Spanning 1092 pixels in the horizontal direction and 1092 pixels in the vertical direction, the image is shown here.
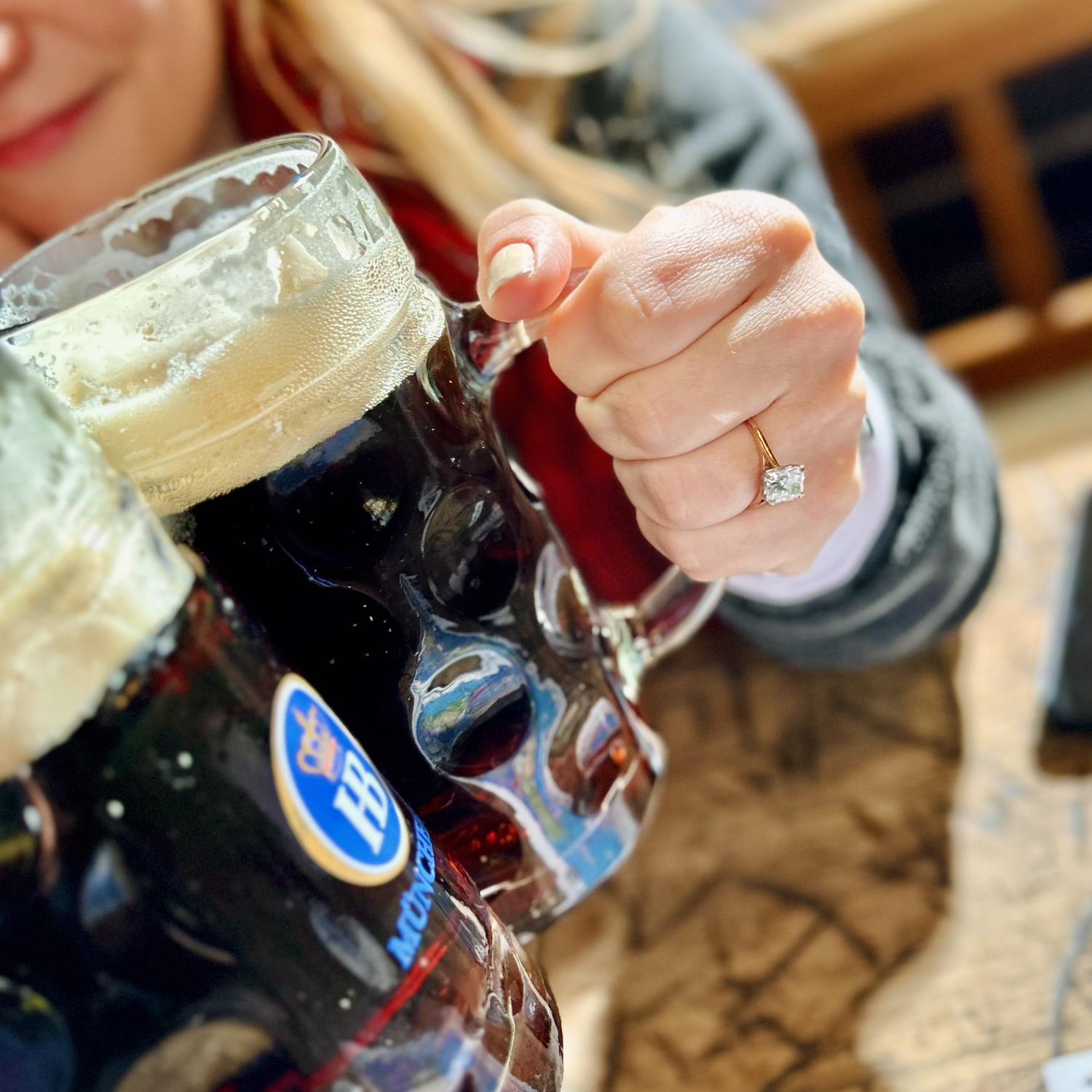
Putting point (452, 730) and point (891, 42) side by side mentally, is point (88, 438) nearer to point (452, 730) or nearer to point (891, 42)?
point (452, 730)

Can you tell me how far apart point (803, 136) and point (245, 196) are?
0.74 meters

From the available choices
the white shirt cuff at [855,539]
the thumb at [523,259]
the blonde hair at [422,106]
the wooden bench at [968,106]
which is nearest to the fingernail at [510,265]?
the thumb at [523,259]

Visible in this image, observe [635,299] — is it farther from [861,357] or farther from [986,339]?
[986,339]

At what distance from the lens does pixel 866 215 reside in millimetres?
1634

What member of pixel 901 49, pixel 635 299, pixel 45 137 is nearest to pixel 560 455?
pixel 45 137

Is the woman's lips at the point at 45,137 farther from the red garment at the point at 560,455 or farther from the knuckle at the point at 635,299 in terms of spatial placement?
the knuckle at the point at 635,299

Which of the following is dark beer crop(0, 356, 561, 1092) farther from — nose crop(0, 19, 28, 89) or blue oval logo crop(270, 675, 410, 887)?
nose crop(0, 19, 28, 89)

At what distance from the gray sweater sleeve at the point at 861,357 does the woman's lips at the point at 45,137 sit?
0.45 m

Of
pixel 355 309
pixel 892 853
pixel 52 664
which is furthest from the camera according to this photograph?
pixel 892 853

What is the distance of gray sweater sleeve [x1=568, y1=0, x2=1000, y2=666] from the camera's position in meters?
0.75

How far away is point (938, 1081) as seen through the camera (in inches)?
18.7

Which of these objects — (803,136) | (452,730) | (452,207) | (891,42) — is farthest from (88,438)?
(891,42)

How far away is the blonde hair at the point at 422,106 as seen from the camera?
93 centimetres

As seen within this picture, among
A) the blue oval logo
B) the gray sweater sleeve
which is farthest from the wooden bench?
the blue oval logo
